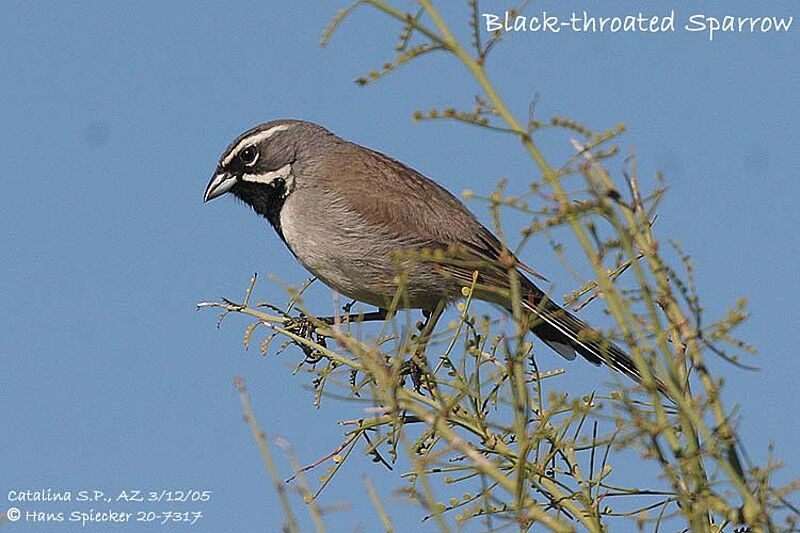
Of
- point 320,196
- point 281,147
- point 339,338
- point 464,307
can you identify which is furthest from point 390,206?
point 339,338

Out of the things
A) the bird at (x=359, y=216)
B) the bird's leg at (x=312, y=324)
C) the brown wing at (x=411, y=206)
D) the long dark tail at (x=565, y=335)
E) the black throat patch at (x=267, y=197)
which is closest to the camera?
the bird's leg at (x=312, y=324)

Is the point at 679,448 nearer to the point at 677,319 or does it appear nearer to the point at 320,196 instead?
the point at 677,319

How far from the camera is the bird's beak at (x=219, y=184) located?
607 centimetres

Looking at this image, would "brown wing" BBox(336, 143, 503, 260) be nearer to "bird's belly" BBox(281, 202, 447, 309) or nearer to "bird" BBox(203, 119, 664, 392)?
"bird" BBox(203, 119, 664, 392)

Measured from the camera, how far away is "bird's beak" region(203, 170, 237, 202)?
6.07 m

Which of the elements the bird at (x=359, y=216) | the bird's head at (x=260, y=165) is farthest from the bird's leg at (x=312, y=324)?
the bird's head at (x=260, y=165)

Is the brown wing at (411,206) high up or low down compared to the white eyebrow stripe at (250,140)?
down

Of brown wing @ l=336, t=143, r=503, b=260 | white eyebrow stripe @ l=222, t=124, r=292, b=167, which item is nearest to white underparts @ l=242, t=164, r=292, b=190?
white eyebrow stripe @ l=222, t=124, r=292, b=167

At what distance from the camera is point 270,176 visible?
604 centimetres

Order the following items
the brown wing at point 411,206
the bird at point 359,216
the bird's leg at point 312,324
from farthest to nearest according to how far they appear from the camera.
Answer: the brown wing at point 411,206 < the bird at point 359,216 < the bird's leg at point 312,324

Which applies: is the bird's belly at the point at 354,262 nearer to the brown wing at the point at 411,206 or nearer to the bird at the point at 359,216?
the bird at the point at 359,216

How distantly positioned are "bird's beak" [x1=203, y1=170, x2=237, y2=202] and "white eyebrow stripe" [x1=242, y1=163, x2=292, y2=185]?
0.27 ft

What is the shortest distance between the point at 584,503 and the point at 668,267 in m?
0.65

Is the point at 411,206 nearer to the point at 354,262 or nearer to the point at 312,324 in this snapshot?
the point at 354,262
